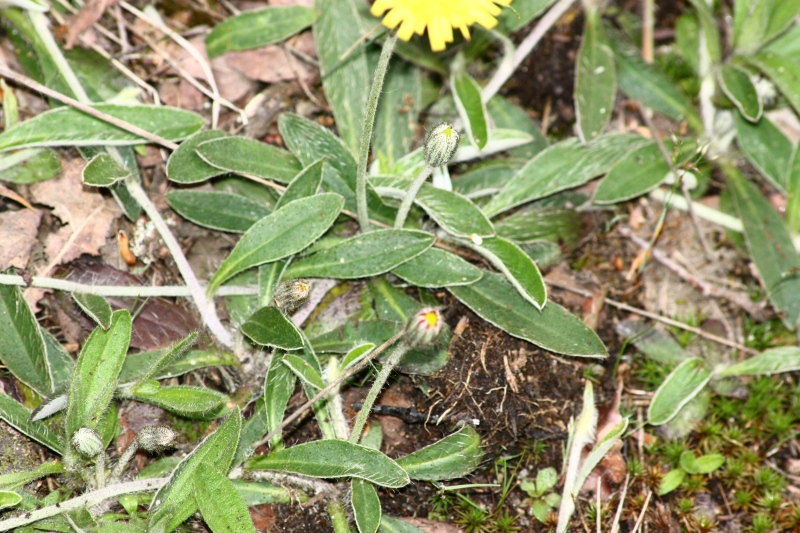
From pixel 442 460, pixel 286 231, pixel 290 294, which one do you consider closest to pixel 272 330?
pixel 290 294

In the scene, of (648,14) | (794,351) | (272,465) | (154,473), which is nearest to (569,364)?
(794,351)

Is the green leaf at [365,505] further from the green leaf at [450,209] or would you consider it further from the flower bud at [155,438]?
the green leaf at [450,209]

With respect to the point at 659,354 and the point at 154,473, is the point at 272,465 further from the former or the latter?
the point at 659,354

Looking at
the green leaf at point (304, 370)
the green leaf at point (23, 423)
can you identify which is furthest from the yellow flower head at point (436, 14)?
the green leaf at point (23, 423)

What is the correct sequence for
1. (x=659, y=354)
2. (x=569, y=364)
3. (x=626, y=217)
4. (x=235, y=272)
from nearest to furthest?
(x=235, y=272)
(x=569, y=364)
(x=659, y=354)
(x=626, y=217)

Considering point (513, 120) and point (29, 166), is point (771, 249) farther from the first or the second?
point (29, 166)
